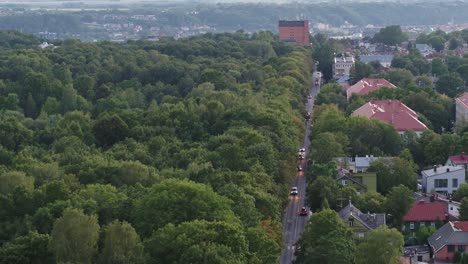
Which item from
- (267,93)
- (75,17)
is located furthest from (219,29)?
(267,93)

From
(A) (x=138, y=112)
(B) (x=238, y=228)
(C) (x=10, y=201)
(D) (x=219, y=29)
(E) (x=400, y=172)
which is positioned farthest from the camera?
(D) (x=219, y=29)

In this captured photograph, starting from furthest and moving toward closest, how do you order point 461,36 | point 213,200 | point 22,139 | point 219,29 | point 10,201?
point 219,29, point 461,36, point 22,139, point 10,201, point 213,200

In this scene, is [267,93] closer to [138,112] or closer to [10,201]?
[138,112]

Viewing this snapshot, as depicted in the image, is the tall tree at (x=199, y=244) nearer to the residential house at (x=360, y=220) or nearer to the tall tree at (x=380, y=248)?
the tall tree at (x=380, y=248)

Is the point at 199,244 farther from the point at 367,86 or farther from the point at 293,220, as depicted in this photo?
the point at 367,86

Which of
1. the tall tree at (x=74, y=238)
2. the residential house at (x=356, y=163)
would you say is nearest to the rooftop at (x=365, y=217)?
the residential house at (x=356, y=163)

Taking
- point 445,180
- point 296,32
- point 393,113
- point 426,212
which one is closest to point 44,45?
point 296,32
